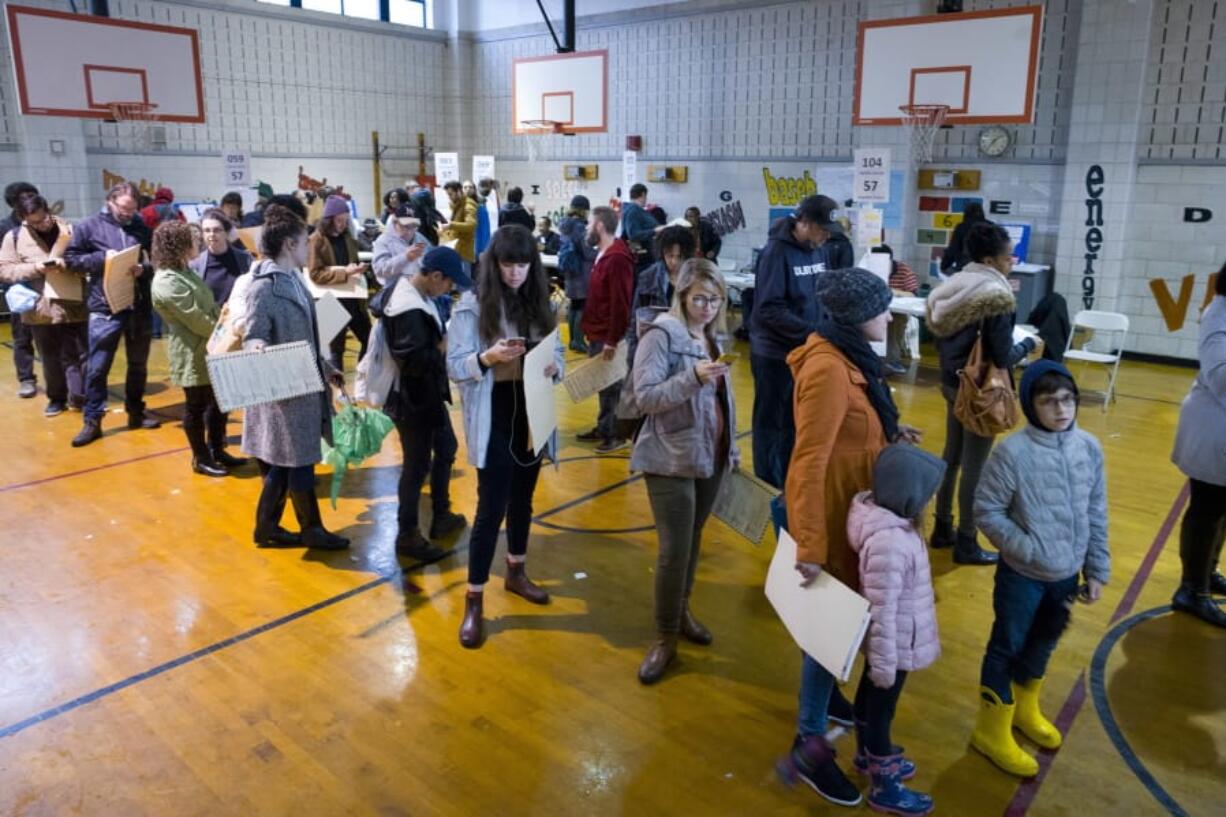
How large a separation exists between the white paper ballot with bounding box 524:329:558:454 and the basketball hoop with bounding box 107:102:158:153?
919 cm

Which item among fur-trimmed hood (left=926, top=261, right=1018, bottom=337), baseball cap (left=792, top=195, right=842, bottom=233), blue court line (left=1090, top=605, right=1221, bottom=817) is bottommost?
blue court line (left=1090, top=605, right=1221, bottom=817)

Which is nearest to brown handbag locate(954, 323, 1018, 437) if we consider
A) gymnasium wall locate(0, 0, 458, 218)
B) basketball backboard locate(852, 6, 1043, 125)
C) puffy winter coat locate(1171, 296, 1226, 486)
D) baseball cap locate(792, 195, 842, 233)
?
puffy winter coat locate(1171, 296, 1226, 486)

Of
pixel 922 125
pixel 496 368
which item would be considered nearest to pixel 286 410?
pixel 496 368

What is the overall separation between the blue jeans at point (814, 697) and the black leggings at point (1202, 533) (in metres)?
2.08

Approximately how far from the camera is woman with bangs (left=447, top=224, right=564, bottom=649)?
3332 millimetres

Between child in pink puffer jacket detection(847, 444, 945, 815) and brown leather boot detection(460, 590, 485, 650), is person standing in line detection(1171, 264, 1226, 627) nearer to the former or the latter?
child in pink puffer jacket detection(847, 444, 945, 815)

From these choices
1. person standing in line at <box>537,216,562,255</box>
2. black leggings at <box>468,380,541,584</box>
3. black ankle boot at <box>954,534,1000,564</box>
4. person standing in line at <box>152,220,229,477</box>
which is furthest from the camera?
person standing in line at <box>537,216,562,255</box>

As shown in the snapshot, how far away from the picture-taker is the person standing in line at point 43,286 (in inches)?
250

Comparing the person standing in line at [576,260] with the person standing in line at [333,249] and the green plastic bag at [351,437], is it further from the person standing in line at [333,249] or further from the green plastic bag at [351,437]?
the green plastic bag at [351,437]

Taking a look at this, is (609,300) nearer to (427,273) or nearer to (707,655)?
(427,273)

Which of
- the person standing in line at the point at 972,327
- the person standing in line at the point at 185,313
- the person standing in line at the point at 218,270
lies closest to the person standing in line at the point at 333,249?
the person standing in line at the point at 218,270

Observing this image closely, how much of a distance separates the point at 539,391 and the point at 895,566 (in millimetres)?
1585

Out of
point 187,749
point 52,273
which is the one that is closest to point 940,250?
point 52,273

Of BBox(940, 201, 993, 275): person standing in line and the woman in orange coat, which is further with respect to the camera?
BBox(940, 201, 993, 275): person standing in line
